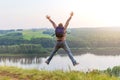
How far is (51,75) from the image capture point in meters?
9.73

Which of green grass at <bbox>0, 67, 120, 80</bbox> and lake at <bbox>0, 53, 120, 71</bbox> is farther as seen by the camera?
lake at <bbox>0, 53, 120, 71</bbox>

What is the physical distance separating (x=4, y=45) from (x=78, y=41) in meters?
37.0

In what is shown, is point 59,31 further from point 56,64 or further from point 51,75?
point 56,64

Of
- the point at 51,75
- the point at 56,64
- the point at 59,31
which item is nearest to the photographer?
the point at 51,75

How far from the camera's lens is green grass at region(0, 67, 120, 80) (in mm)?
8914

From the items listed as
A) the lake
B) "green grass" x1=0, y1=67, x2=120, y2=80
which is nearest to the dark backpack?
the lake

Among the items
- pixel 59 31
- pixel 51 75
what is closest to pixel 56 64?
pixel 59 31

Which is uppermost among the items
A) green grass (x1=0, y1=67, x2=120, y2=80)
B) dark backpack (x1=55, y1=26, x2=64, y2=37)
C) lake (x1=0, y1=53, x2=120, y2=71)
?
dark backpack (x1=55, y1=26, x2=64, y2=37)

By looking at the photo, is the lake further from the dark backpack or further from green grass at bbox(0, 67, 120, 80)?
the dark backpack

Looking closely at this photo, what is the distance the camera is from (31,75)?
10102 millimetres

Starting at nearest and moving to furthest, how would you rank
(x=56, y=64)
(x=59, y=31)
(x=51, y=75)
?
(x=51, y=75) < (x=59, y=31) < (x=56, y=64)

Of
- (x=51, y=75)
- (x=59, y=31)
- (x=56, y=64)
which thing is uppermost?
(x=59, y=31)

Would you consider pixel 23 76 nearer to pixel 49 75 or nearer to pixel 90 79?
pixel 49 75

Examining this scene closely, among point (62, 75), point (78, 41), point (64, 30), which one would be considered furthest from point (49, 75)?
point (78, 41)
